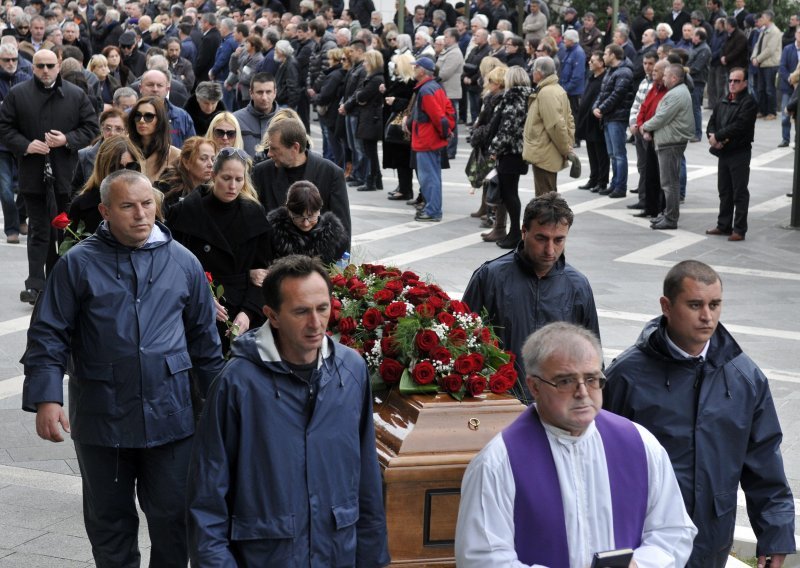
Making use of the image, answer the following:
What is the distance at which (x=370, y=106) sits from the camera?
Answer: 17578mm

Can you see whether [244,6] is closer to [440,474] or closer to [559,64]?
[559,64]

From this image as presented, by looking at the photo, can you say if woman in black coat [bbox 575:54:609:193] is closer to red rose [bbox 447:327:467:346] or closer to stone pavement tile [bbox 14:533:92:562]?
stone pavement tile [bbox 14:533:92:562]

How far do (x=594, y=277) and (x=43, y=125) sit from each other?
17.4 feet

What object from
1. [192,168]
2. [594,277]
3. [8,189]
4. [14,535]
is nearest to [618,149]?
[594,277]

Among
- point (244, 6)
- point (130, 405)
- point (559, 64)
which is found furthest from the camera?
point (244, 6)

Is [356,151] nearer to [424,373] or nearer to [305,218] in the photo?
[305,218]

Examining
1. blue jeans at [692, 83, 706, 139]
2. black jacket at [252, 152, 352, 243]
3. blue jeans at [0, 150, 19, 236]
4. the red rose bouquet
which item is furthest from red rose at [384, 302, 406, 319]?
blue jeans at [692, 83, 706, 139]

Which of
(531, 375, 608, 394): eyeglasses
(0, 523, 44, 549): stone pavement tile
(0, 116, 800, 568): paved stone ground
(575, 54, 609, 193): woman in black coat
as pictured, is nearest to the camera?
(531, 375, 608, 394): eyeglasses

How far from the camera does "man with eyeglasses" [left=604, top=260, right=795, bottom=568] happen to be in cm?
451

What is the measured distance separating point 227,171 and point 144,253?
174 centimetres

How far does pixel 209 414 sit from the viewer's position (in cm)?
393

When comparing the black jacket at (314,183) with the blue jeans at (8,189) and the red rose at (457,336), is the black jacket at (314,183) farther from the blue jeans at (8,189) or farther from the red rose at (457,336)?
the blue jeans at (8,189)

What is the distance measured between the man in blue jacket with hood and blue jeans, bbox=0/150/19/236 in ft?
32.9

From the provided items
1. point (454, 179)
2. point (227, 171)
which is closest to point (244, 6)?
point (454, 179)
